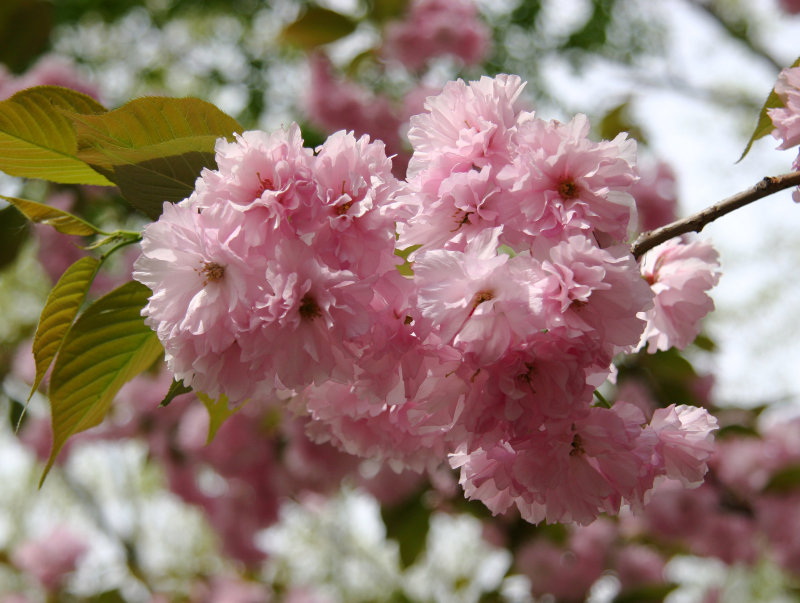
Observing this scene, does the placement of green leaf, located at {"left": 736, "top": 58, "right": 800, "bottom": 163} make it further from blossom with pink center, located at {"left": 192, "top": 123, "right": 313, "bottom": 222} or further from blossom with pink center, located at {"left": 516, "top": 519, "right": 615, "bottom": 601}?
blossom with pink center, located at {"left": 516, "top": 519, "right": 615, "bottom": 601}

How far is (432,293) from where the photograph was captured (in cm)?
56

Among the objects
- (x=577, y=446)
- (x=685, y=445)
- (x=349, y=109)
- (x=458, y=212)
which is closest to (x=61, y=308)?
(x=458, y=212)

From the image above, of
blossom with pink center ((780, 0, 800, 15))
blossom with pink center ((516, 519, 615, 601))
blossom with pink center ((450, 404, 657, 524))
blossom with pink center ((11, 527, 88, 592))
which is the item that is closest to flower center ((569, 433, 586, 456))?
blossom with pink center ((450, 404, 657, 524))

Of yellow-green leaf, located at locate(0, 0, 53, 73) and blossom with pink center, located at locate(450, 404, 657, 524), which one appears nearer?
blossom with pink center, located at locate(450, 404, 657, 524)

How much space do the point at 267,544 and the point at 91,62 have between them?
3.19 metres

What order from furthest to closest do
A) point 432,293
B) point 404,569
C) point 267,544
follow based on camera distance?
point 267,544 → point 404,569 → point 432,293

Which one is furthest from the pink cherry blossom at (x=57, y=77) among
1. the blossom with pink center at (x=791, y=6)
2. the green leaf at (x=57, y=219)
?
the blossom with pink center at (x=791, y=6)

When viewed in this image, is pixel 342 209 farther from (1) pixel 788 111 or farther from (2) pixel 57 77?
(2) pixel 57 77

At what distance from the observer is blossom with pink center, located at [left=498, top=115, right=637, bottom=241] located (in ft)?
1.98

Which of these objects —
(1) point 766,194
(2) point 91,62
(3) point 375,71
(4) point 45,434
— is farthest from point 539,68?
(1) point 766,194

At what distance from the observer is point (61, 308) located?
82cm

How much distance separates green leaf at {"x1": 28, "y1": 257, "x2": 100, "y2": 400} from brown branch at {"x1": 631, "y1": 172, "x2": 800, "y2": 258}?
0.62 meters

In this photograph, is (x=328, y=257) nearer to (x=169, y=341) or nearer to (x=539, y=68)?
(x=169, y=341)

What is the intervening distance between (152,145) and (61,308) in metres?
0.25
